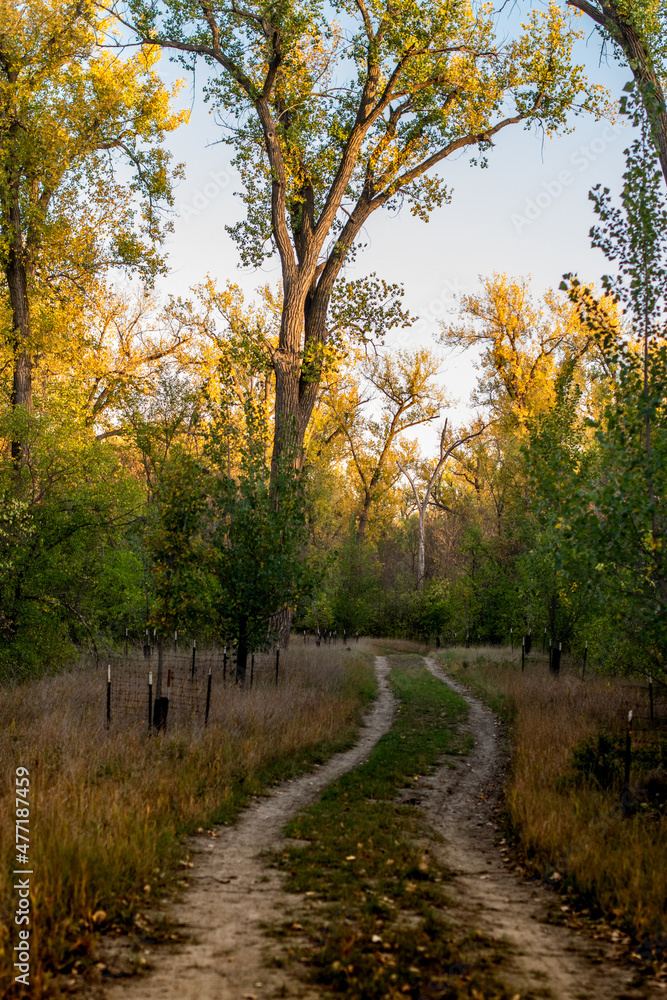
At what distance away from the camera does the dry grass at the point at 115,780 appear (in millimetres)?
4898

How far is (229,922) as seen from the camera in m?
5.07

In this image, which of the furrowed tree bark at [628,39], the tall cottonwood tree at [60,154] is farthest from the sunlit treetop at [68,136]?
the furrowed tree bark at [628,39]

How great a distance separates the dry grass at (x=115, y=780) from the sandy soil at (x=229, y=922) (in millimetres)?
350

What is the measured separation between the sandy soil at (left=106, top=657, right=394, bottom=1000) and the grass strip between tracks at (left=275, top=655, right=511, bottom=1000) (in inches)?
8.9

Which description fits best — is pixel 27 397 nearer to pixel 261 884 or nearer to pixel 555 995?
pixel 261 884

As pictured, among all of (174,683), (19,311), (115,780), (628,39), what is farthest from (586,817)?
(19,311)

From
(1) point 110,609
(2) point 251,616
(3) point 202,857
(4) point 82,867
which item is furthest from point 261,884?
(1) point 110,609

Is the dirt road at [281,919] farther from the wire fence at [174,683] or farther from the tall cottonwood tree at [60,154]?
the tall cottonwood tree at [60,154]

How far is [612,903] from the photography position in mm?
5496

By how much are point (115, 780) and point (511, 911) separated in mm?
4646

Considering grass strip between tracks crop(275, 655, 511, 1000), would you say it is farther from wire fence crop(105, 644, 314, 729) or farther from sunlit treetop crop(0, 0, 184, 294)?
sunlit treetop crop(0, 0, 184, 294)

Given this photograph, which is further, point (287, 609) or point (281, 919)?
point (287, 609)

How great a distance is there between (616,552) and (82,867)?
658 cm

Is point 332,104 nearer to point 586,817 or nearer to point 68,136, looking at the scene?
point 68,136
